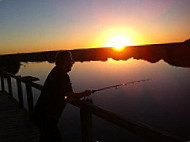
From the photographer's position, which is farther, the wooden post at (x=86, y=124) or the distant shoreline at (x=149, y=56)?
the distant shoreline at (x=149, y=56)

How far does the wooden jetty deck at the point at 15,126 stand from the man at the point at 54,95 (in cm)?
183

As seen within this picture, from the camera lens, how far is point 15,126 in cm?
586

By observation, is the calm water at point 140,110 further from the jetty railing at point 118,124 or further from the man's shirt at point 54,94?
the man's shirt at point 54,94

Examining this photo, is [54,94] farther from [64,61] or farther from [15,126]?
[15,126]

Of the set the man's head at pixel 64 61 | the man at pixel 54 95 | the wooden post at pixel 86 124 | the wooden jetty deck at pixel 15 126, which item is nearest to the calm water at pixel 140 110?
the wooden jetty deck at pixel 15 126

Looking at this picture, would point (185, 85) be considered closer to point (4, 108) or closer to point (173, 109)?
point (173, 109)

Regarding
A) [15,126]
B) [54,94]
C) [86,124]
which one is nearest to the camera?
[54,94]

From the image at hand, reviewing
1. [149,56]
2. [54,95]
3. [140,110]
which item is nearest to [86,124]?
[54,95]

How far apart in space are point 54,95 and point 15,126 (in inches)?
133

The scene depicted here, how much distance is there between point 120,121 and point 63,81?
1097 mm

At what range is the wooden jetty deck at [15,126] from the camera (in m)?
5.10

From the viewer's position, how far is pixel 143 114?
14.8 meters

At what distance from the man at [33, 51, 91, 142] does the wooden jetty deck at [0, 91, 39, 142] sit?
183cm

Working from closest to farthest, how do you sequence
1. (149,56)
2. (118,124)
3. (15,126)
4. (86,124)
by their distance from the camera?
(118,124) < (86,124) < (15,126) < (149,56)
